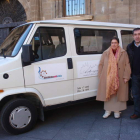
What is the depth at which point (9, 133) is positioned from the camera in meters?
3.56

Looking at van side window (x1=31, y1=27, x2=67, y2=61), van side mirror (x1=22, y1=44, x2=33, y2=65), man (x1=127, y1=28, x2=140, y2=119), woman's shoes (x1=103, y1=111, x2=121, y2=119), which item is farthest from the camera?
woman's shoes (x1=103, y1=111, x2=121, y2=119)

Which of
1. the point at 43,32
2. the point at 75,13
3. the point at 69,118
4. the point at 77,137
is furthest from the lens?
the point at 75,13

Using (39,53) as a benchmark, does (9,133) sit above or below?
below

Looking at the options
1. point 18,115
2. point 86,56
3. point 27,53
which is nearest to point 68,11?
point 86,56

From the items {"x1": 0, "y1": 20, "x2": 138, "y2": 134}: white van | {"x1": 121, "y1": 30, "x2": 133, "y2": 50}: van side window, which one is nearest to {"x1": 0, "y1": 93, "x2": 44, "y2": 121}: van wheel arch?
{"x1": 0, "y1": 20, "x2": 138, "y2": 134}: white van

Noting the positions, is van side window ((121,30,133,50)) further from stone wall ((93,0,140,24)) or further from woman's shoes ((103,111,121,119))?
stone wall ((93,0,140,24))

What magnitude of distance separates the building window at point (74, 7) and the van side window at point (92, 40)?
19.2 feet

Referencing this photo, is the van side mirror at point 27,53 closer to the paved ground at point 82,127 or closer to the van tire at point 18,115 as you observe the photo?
the van tire at point 18,115

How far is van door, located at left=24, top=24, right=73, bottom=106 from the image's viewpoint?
359cm

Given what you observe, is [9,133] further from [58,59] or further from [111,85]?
[111,85]

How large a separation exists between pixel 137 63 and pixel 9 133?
2.94 meters

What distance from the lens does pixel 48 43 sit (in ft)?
12.5

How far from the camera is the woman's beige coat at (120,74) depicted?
159 inches

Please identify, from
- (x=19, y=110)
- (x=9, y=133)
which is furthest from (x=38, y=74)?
(x=9, y=133)
